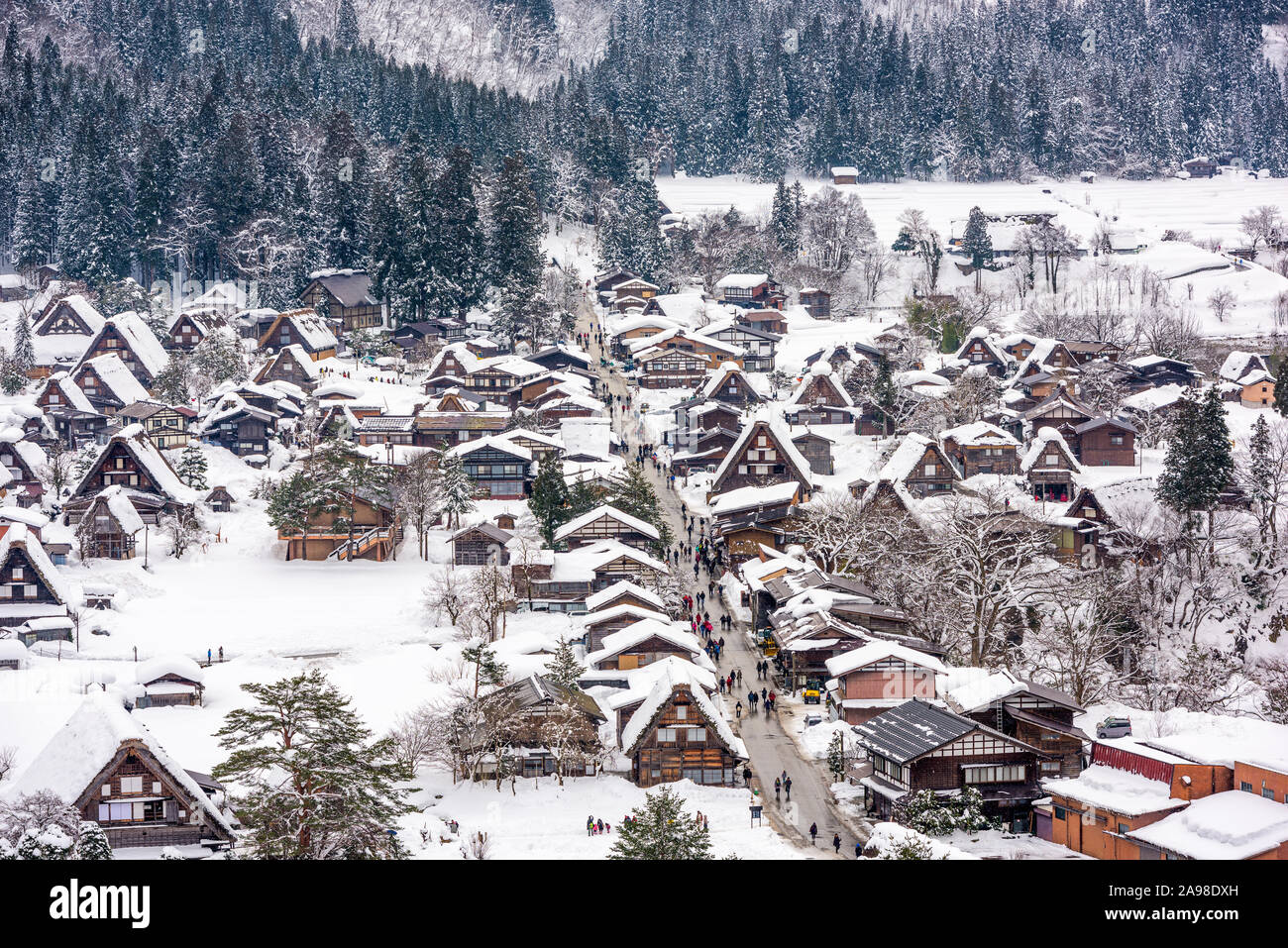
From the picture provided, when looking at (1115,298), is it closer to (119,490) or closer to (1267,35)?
(119,490)

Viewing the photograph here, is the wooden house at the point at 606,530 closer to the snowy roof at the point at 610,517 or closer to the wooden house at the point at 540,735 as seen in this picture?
the snowy roof at the point at 610,517

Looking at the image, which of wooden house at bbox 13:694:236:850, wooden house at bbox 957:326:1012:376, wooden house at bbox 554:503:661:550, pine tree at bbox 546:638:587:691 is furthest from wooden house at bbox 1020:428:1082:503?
wooden house at bbox 13:694:236:850

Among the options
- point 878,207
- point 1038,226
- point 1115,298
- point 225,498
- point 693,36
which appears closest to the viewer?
point 225,498

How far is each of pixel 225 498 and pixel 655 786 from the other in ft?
81.1

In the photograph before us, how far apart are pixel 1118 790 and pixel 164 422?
129ft

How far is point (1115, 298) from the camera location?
79938 mm

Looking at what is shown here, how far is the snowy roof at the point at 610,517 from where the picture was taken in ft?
135

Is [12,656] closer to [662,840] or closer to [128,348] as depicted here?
[662,840]

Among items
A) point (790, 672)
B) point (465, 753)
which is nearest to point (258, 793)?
point (465, 753)

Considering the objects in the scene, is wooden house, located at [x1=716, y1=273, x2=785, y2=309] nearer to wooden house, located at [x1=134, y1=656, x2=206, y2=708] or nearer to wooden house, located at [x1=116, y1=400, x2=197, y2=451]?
wooden house, located at [x1=116, y1=400, x2=197, y2=451]

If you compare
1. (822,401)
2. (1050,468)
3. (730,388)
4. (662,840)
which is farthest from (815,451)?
(662,840)

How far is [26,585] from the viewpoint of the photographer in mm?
36625

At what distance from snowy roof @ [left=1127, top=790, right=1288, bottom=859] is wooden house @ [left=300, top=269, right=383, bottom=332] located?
52.0 metres

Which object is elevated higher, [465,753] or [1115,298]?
[1115,298]
